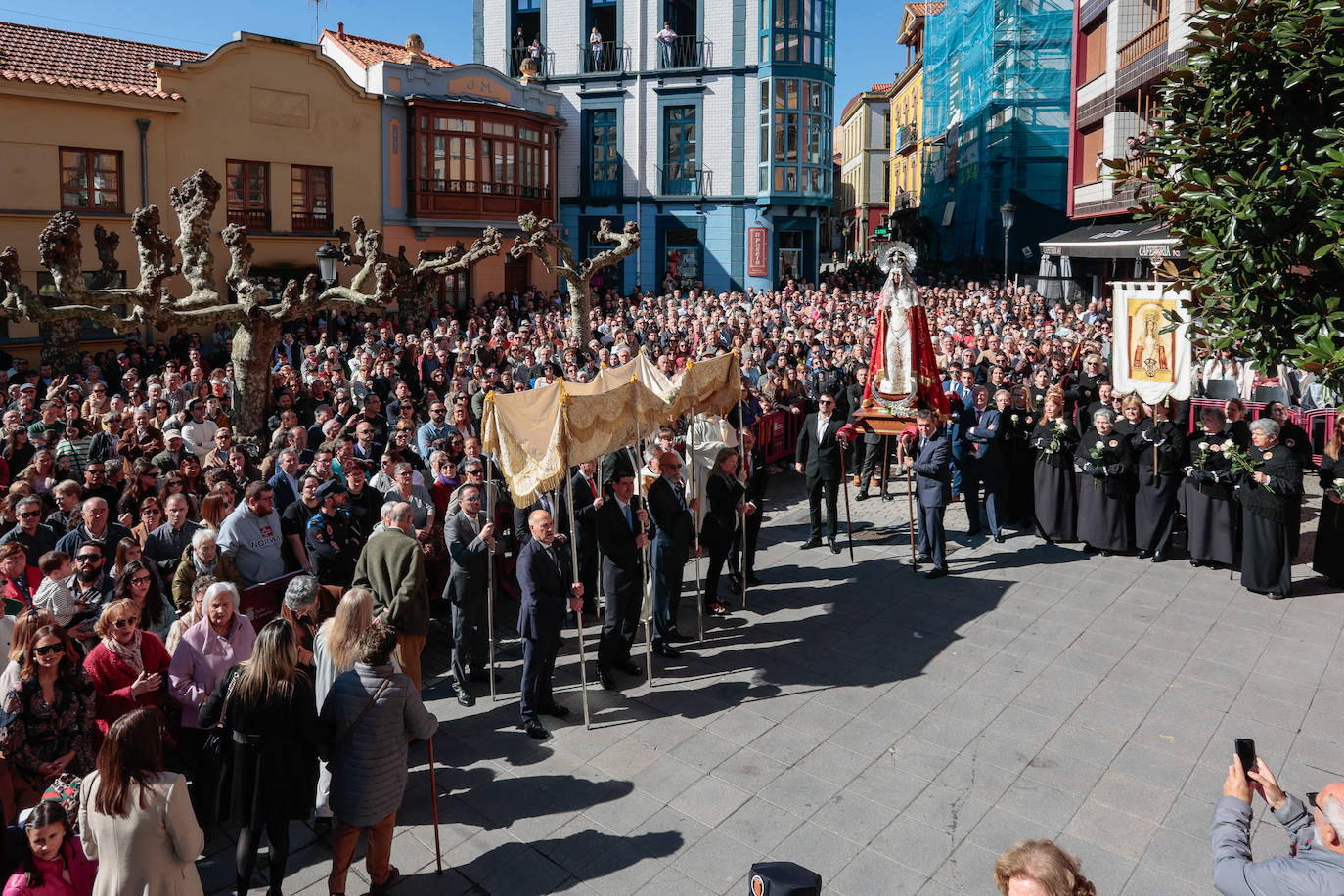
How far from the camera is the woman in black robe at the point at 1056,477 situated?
460 inches

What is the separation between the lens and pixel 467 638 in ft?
26.4

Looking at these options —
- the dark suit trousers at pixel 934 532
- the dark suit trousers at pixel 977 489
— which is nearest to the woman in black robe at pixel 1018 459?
the dark suit trousers at pixel 977 489

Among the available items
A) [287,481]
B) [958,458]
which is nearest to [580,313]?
[958,458]

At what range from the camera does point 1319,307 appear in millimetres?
5578

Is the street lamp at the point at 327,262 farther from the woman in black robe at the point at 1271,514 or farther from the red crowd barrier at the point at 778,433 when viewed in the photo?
the woman in black robe at the point at 1271,514

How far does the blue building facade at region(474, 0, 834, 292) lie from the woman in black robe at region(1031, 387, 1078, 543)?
26.0m

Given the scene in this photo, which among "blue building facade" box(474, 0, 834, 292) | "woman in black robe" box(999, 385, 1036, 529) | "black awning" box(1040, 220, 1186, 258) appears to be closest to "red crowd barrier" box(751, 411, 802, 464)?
"woman in black robe" box(999, 385, 1036, 529)

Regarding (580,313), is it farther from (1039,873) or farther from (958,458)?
(1039,873)

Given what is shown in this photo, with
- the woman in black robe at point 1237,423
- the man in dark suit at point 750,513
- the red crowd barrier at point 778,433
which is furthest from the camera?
the red crowd barrier at point 778,433

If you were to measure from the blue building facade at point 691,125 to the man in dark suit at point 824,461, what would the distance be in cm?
2610

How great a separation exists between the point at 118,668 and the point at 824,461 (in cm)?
780

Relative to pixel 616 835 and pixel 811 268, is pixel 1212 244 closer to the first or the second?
pixel 616 835

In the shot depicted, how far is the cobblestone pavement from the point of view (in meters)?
5.74

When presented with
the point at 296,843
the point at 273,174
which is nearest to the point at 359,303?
the point at 296,843
